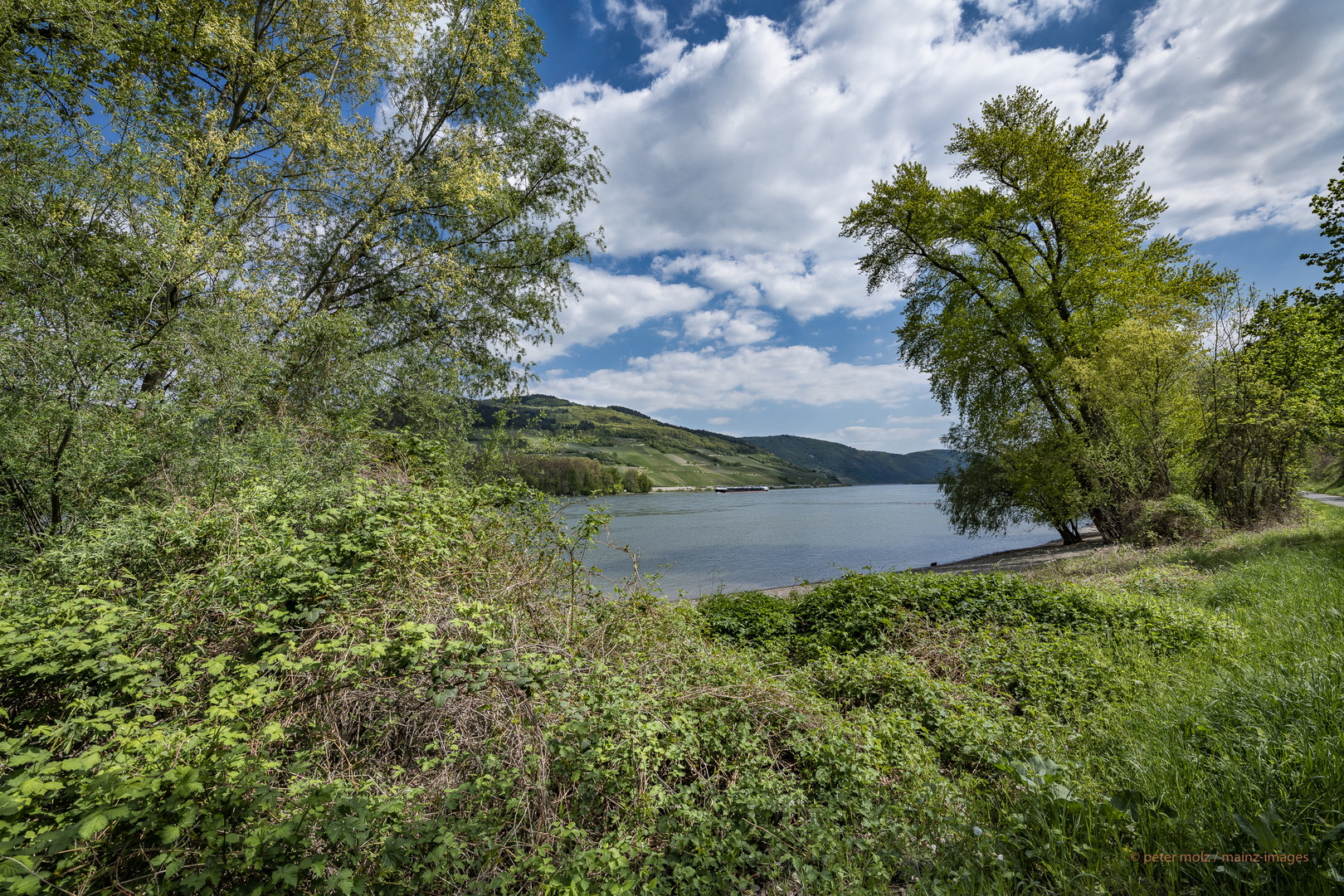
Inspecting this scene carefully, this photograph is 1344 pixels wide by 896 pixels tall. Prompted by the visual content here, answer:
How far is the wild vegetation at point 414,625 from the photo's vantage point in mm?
2646

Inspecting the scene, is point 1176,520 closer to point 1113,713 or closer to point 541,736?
point 1113,713

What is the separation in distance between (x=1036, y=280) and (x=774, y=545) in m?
23.3

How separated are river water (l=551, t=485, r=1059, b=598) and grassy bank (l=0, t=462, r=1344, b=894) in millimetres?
2582

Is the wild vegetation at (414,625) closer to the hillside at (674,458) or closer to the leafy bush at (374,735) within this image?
the leafy bush at (374,735)

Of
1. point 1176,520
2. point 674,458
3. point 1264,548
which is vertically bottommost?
point 1264,548

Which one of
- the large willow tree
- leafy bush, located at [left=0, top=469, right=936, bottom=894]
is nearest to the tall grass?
leafy bush, located at [left=0, top=469, right=936, bottom=894]

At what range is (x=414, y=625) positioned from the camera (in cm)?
383

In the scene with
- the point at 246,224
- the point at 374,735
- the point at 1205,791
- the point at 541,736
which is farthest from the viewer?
the point at 246,224

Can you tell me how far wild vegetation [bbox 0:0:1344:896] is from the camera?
265 centimetres

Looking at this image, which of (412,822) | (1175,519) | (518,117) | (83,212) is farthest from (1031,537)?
(83,212)

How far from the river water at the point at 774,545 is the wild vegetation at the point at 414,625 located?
117 inches

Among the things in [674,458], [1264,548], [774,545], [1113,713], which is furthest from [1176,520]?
[674,458]

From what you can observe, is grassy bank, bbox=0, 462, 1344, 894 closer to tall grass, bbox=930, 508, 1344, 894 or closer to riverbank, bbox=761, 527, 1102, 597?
tall grass, bbox=930, 508, 1344, 894

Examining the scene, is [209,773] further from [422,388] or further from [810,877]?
[422,388]
